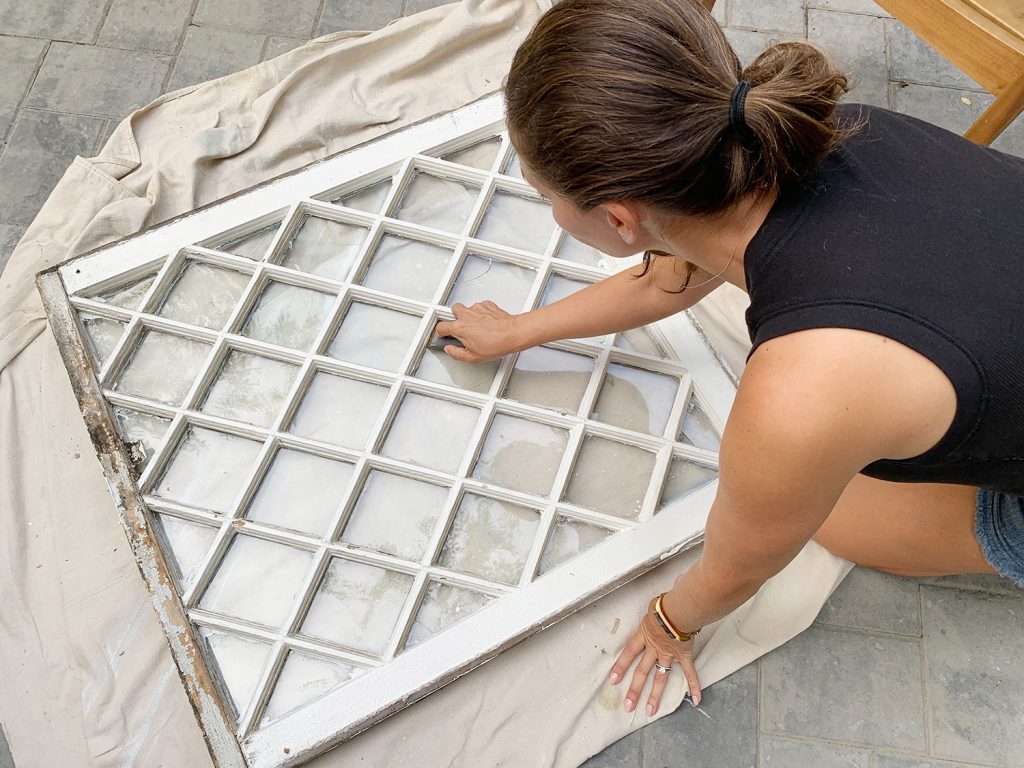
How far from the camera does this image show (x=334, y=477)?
5.39 ft

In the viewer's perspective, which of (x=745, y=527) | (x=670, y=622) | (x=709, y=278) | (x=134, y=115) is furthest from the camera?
(x=134, y=115)

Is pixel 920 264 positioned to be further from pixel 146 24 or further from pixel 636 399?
pixel 146 24

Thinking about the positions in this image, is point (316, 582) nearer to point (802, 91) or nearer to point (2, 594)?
point (2, 594)

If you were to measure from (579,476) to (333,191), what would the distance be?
0.87 metres

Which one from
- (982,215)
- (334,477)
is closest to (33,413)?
(334,477)

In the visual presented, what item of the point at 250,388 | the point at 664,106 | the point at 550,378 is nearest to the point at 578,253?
the point at 550,378

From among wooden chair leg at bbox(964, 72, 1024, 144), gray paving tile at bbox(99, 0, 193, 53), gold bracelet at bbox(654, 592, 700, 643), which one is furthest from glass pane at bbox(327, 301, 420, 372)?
wooden chair leg at bbox(964, 72, 1024, 144)

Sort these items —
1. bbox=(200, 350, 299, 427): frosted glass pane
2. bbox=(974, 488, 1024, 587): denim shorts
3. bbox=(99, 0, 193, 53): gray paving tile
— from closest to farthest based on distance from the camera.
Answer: bbox=(974, 488, 1024, 587): denim shorts, bbox=(200, 350, 299, 427): frosted glass pane, bbox=(99, 0, 193, 53): gray paving tile

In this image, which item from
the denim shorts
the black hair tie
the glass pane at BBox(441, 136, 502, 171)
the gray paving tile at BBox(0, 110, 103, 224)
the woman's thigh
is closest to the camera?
the black hair tie

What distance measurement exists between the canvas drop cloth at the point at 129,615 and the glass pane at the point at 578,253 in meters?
0.32

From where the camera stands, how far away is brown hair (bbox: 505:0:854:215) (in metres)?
0.88

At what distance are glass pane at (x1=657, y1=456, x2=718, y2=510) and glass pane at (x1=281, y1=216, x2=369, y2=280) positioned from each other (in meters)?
0.85

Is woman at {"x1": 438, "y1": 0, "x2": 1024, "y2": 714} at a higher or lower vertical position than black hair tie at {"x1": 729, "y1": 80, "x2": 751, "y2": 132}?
lower

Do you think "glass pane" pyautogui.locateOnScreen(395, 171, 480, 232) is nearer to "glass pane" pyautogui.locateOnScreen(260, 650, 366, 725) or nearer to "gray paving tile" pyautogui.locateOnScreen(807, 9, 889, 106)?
"glass pane" pyautogui.locateOnScreen(260, 650, 366, 725)
